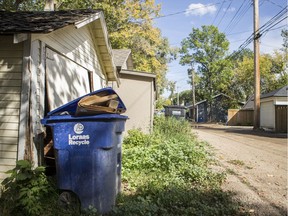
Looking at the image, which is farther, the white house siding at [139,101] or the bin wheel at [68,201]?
the white house siding at [139,101]

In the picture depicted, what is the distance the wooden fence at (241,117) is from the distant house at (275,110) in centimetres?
1036

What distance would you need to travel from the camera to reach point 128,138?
33.1 ft

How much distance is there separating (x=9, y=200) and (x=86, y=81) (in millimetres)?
4796

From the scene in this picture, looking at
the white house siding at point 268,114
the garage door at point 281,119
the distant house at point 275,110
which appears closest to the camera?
the garage door at point 281,119

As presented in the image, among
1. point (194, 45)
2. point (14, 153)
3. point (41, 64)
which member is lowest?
point (14, 153)

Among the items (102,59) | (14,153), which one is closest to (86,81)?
(102,59)

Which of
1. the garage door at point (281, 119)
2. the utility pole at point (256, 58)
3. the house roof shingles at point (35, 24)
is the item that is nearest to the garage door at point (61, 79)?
the house roof shingles at point (35, 24)

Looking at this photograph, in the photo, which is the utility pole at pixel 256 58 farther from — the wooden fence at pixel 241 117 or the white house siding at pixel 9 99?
the white house siding at pixel 9 99

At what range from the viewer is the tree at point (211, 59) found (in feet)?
161

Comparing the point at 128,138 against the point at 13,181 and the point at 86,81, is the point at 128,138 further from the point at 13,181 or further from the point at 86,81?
the point at 13,181

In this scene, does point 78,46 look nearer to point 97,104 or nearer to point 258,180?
point 97,104

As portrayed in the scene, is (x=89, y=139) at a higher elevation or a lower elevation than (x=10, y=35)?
lower

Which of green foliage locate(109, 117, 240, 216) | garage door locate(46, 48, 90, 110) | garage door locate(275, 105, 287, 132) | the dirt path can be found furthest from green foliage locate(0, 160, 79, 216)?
garage door locate(275, 105, 287, 132)

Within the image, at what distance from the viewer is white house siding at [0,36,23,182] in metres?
4.65
